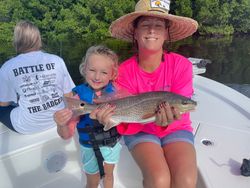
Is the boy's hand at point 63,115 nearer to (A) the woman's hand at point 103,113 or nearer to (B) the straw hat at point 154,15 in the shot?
(A) the woman's hand at point 103,113

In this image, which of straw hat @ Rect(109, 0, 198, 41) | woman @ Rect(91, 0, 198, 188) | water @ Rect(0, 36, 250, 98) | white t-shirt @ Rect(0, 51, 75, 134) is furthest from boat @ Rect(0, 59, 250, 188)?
water @ Rect(0, 36, 250, 98)

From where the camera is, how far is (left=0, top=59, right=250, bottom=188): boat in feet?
7.20

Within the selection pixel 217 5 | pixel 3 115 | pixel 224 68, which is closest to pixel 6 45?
pixel 224 68

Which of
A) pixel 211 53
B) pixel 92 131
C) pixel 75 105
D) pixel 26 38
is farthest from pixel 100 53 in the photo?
pixel 211 53

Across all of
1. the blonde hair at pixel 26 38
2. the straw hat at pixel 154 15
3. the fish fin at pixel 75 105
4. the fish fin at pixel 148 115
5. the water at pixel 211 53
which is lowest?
the water at pixel 211 53

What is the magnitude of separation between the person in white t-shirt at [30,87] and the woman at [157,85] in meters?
0.79

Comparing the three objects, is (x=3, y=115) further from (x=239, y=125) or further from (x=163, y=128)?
(x=239, y=125)

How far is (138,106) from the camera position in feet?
6.63

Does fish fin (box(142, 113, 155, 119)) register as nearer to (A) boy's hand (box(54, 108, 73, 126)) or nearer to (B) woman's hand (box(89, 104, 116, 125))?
(B) woman's hand (box(89, 104, 116, 125))

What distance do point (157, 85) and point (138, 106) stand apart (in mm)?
384

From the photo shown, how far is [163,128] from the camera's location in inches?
87.4

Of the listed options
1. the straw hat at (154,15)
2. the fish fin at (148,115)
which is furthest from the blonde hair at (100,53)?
the fish fin at (148,115)

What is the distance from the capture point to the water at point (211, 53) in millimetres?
15458

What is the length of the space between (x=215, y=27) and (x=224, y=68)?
1476 cm
